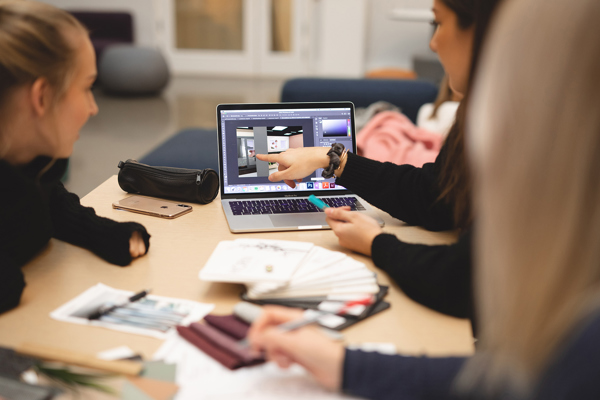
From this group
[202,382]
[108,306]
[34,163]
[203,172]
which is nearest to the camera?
[202,382]

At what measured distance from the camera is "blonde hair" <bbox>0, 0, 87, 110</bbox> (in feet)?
2.94

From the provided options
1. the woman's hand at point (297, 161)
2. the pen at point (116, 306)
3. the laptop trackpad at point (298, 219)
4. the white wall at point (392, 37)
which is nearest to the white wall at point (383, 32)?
the white wall at point (392, 37)

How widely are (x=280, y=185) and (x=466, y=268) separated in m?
0.65

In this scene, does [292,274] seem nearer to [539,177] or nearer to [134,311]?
[134,311]

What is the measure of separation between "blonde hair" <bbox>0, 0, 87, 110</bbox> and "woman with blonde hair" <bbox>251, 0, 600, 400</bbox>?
732 millimetres

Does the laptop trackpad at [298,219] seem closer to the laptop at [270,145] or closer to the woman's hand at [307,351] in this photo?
the laptop at [270,145]

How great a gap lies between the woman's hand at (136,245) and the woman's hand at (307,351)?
1.52 feet

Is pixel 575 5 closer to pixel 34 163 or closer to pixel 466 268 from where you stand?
pixel 466 268

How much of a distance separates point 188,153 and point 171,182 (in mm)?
1259

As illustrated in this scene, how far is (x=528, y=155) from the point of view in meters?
0.52

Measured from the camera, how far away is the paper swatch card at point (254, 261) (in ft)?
3.02

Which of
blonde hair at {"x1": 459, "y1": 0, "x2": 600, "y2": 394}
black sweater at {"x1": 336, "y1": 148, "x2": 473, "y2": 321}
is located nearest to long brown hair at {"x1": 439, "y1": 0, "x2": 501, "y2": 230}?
black sweater at {"x1": 336, "y1": 148, "x2": 473, "y2": 321}

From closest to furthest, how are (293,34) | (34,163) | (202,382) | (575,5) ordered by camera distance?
1. (575,5)
2. (202,382)
3. (34,163)
4. (293,34)

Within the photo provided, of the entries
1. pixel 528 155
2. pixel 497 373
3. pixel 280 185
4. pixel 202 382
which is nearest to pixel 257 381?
pixel 202 382
